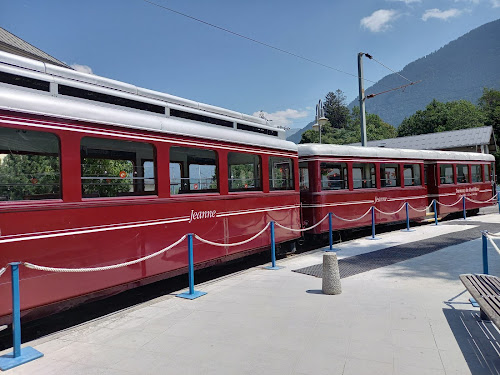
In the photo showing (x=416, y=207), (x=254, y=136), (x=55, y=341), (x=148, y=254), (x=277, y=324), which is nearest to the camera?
(x=55, y=341)

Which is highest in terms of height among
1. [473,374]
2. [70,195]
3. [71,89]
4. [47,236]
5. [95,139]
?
[71,89]

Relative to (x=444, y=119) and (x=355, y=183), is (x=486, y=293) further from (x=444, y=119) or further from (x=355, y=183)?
(x=444, y=119)

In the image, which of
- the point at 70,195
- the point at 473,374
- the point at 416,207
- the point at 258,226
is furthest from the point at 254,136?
the point at 416,207

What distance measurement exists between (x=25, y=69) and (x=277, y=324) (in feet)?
14.2

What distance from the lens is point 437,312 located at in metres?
4.55

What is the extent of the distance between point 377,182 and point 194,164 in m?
7.12

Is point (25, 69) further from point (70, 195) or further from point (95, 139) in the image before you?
point (70, 195)

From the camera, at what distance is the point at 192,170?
21.4 feet

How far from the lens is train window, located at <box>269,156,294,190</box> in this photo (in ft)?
26.9

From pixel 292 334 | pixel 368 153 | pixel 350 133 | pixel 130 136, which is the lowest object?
pixel 292 334

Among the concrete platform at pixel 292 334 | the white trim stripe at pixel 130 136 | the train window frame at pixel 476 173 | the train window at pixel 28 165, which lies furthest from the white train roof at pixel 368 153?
the train window at pixel 28 165

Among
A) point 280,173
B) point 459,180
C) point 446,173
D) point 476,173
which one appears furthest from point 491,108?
point 280,173

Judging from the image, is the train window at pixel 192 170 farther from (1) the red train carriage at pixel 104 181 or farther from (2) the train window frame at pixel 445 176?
(2) the train window frame at pixel 445 176

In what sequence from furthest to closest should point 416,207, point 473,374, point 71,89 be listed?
point 416,207 → point 71,89 → point 473,374
